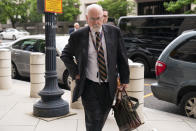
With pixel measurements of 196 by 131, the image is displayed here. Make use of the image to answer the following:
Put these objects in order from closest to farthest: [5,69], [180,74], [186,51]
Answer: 1. [180,74]
2. [186,51]
3. [5,69]

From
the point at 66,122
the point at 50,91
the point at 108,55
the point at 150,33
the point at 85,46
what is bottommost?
the point at 66,122

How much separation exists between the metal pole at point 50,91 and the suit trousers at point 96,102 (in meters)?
1.93

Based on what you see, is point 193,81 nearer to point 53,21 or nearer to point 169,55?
point 169,55

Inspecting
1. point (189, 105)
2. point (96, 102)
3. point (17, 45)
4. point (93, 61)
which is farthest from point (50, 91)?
point (17, 45)

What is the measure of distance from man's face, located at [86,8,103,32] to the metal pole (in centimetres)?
226

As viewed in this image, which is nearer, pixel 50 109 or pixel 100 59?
Result: pixel 100 59

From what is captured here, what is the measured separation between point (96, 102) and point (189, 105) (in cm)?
265

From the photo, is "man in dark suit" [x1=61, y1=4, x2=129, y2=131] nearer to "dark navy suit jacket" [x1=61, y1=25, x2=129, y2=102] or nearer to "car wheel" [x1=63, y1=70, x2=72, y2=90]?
"dark navy suit jacket" [x1=61, y1=25, x2=129, y2=102]

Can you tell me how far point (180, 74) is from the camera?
17.7 ft

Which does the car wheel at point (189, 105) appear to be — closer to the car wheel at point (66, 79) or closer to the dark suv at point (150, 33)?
the car wheel at point (66, 79)

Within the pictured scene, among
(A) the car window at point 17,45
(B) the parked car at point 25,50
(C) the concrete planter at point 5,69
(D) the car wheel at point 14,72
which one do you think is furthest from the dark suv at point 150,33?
(C) the concrete planter at point 5,69

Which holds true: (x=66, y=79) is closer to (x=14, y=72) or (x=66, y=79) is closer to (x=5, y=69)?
(x=5, y=69)

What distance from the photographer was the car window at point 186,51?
5469 mm

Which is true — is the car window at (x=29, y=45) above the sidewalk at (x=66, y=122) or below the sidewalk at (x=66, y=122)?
above
